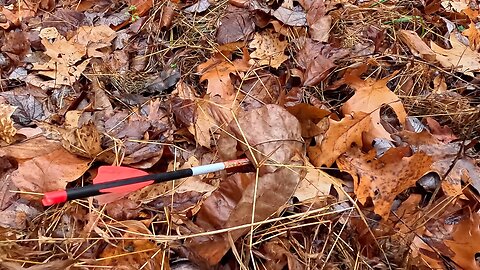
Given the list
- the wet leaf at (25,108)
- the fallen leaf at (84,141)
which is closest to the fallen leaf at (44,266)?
the fallen leaf at (84,141)

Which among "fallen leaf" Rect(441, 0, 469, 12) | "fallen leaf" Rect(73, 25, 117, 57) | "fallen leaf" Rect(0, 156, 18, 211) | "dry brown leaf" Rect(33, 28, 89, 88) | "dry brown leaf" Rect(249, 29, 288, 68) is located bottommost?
"fallen leaf" Rect(0, 156, 18, 211)

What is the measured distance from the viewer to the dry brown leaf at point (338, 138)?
1505 millimetres

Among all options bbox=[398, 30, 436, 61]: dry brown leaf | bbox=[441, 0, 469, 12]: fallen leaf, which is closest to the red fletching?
bbox=[398, 30, 436, 61]: dry brown leaf

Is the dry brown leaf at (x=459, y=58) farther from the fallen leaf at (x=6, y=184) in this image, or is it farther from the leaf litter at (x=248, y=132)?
the fallen leaf at (x=6, y=184)

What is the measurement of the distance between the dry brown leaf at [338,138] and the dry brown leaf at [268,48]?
47 cm

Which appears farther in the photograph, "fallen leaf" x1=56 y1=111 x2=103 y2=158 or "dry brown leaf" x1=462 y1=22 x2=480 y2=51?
"dry brown leaf" x1=462 y1=22 x2=480 y2=51

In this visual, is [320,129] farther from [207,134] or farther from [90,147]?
[90,147]

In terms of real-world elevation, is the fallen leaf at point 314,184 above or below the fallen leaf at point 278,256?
above

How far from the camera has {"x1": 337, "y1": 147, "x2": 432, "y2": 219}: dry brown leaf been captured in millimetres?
1378

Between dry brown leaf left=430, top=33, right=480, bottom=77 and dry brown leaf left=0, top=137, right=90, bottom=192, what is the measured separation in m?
1.39

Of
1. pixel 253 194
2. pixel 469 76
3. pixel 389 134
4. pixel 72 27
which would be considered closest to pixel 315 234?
pixel 253 194

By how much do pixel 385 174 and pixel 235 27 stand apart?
3.18 ft

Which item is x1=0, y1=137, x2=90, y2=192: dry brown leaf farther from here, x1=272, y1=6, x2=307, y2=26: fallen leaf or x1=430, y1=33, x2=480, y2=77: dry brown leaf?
x1=430, y1=33, x2=480, y2=77: dry brown leaf

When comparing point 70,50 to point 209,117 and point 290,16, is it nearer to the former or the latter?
point 209,117
